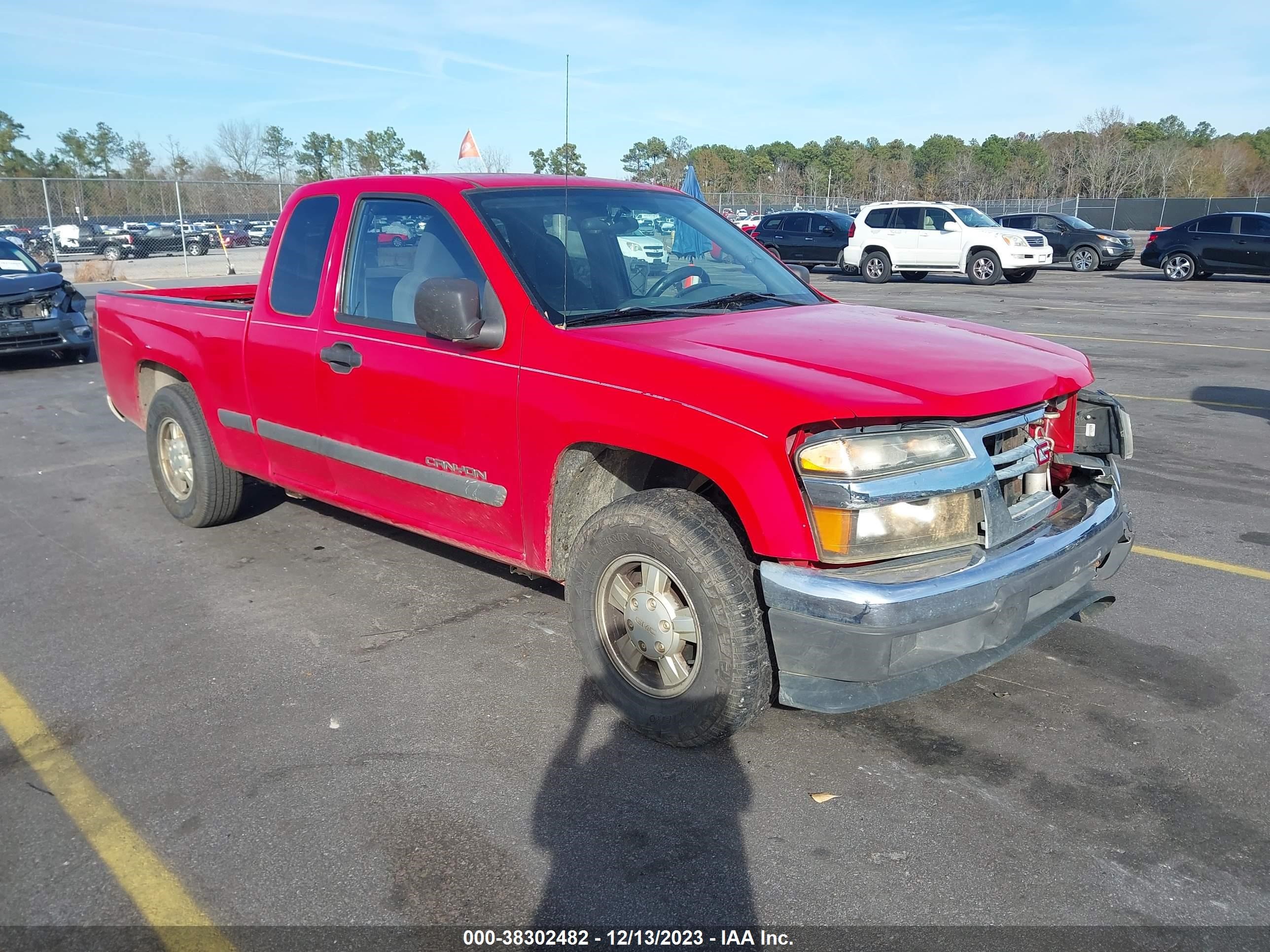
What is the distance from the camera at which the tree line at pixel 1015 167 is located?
67875mm

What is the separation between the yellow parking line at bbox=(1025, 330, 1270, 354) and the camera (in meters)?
12.4

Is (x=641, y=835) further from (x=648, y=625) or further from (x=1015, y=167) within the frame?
(x=1015, y=167)

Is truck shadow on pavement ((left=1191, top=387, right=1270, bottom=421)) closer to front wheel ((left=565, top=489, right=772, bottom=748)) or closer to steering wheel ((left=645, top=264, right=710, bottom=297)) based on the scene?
steering wheel ((left=645, top=264, right=710, bottom=297))

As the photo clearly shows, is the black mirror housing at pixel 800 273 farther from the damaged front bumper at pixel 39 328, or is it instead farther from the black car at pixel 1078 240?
the black car at pixel 1078 240

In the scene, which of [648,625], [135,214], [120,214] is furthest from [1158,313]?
[135,214]

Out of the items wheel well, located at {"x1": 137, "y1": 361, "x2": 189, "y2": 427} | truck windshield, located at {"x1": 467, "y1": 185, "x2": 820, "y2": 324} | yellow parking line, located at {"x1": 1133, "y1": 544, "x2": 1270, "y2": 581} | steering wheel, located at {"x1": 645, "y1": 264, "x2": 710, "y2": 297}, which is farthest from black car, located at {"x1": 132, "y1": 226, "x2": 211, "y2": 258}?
yellow parking line, located at {"x1": 1133, "y1": 544, "x2": 1270, "y2": 581}

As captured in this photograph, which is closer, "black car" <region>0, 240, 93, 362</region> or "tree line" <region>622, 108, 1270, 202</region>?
"black car" <region>0, 240, 93, 362</region>

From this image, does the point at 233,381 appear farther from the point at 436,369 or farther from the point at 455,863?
the point at 455,863

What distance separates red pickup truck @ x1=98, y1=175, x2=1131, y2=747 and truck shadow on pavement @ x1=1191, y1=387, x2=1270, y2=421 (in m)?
5.76

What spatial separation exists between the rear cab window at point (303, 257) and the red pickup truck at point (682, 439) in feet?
0.05

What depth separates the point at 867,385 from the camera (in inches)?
119

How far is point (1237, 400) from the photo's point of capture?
9188 mm

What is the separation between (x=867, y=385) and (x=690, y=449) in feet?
1.85

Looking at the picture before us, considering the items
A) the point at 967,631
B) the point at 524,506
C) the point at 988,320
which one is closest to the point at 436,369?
the point at 524,506
